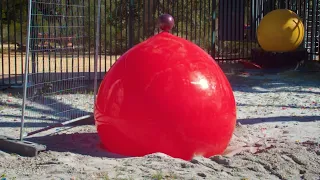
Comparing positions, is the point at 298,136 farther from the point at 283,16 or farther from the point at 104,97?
the point at 283,16

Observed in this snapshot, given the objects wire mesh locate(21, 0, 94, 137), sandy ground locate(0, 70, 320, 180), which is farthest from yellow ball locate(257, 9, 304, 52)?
wire mesh locate(21, 0, 94, 137)

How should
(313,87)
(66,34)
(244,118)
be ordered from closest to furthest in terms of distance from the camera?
1. (66,34)
2. (244,118)
3. (313,87)

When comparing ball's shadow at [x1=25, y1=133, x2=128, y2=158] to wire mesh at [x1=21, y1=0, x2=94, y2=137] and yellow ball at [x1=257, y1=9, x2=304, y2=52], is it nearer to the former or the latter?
wire mesh at [x1=21, y1=0, x2=94, y2=137]

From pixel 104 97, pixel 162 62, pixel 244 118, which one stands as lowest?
pixel 244 118

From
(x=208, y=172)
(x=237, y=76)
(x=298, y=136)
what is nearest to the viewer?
(x=208, y=172)

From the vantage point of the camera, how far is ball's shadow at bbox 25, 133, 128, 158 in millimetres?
6216

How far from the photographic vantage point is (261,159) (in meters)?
5.76

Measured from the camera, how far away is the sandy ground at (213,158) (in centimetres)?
522

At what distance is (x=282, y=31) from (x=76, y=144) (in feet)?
32.8

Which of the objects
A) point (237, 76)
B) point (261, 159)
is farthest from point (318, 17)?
point (261, 159)

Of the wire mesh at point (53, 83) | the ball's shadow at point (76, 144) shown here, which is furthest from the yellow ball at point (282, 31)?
the ball's shadow at point (76, 144)

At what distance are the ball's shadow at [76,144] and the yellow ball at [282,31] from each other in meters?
9.41

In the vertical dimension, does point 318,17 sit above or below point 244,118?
above

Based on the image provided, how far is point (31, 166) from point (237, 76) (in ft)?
31.6
